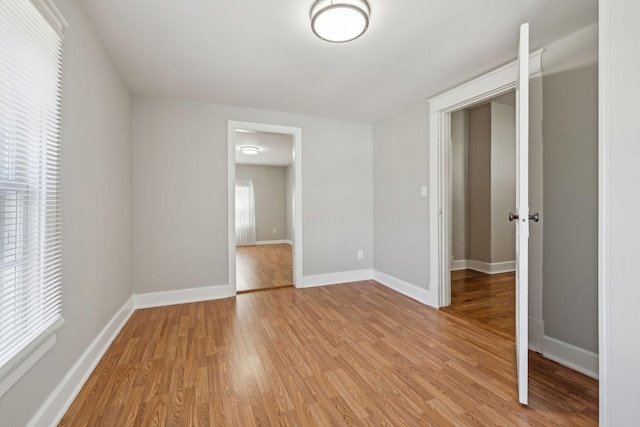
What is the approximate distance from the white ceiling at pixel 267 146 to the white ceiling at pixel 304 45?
170 centimetres

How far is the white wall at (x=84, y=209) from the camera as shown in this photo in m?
1.35

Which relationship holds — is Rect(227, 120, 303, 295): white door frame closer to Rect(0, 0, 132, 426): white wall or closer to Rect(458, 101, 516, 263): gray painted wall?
Rect(0, 0, 132, 426): white wall

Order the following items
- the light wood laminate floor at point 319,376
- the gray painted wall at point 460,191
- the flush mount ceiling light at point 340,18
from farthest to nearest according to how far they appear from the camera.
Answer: the gray painted wall at point 460,191 → the flush mount ceiling light at point 340,18 → the light wood laminate floor at point 319,376

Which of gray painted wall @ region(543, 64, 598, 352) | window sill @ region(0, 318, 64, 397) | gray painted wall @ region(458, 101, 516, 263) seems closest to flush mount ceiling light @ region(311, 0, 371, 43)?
gray painted wall @ region(543, 64, 598, 352)

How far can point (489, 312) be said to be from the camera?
9.16 ft

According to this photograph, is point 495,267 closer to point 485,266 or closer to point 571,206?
point 485,266

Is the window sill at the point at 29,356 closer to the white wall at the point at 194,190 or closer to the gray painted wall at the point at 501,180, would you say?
the white wall at the point at 194,190

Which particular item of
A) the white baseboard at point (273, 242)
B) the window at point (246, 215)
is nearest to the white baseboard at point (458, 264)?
the white baseboard at point (273, 242)

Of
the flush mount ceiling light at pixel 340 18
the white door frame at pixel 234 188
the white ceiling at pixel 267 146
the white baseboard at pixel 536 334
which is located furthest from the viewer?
the white ceiling at pixel 267 146
